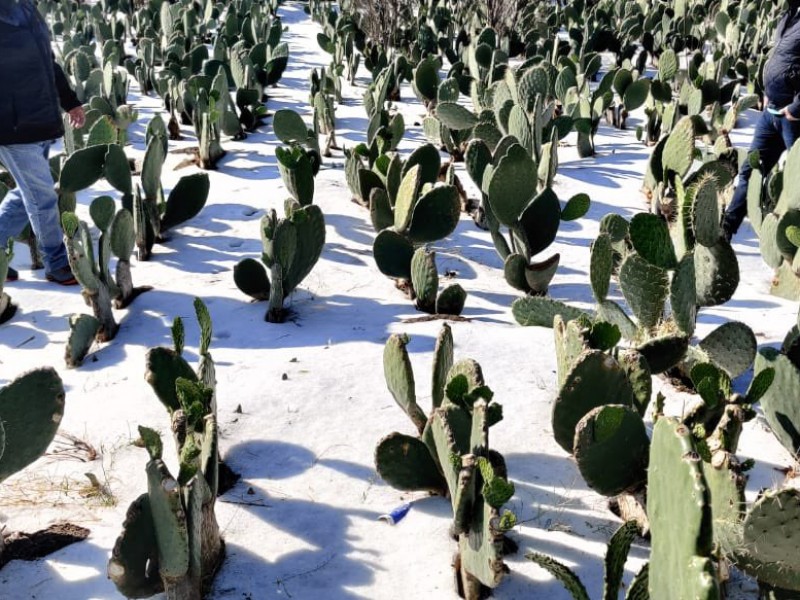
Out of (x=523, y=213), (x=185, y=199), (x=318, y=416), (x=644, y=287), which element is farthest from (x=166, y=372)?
(x=185, y=199)

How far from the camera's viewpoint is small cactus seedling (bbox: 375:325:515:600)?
58.6 inches

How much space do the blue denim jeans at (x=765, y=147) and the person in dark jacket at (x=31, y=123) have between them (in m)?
2.81

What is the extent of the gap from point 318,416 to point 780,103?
8.32 ft

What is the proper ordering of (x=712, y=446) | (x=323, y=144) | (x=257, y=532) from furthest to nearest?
(x=323, y=144), (x=257, y=532), (x=712, y=446)

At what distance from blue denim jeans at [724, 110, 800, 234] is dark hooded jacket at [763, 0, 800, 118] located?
0.08m

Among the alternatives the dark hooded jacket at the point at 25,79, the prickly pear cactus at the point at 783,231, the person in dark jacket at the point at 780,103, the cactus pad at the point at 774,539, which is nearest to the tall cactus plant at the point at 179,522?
the cactus pad at the point at 774,539

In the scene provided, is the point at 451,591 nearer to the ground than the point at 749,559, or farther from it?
nearer to the ground

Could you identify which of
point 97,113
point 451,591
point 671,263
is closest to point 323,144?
point 97,113

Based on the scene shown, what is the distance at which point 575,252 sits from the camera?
3557 mm

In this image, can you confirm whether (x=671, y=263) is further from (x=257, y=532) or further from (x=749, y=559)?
(x=257, y=532)

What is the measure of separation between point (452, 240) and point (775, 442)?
1.84 m

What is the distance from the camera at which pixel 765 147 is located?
3.74m

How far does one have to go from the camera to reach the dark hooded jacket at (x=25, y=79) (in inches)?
113

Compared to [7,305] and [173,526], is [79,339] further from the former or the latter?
[173,526]
